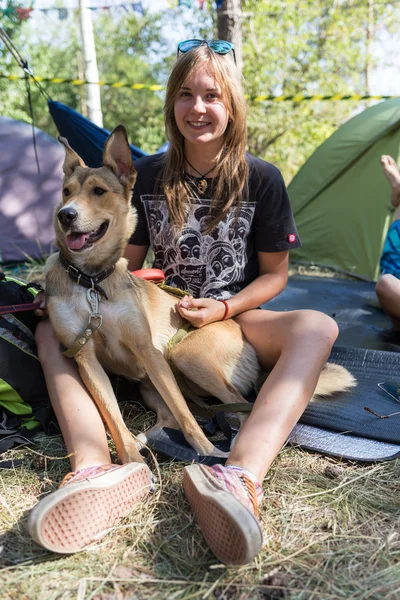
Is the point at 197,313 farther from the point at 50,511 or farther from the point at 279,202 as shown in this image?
the point at 50,511

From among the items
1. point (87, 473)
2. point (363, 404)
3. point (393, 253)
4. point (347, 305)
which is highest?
point (393, 253)

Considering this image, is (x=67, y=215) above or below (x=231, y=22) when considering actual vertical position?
below

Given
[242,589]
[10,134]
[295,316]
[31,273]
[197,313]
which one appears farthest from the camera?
[10,134]

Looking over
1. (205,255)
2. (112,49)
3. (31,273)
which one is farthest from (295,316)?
(112,49)

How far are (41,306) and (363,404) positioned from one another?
5.41 feet

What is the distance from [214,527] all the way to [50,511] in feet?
1.57

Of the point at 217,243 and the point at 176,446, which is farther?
the point at 217,243

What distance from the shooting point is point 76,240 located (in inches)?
87.6

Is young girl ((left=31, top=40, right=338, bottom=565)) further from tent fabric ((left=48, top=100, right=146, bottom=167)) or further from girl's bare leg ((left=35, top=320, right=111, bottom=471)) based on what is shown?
tent fabric ((left=48, top=100, right=146, bottom=167))

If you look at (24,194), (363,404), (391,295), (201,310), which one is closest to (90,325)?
(201,310)

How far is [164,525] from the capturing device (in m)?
1.66

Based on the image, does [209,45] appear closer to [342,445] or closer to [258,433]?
[258,433]

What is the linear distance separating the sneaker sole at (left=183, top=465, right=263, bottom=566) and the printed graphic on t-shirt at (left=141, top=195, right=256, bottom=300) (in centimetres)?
120

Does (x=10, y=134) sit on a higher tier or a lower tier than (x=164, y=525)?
higher
